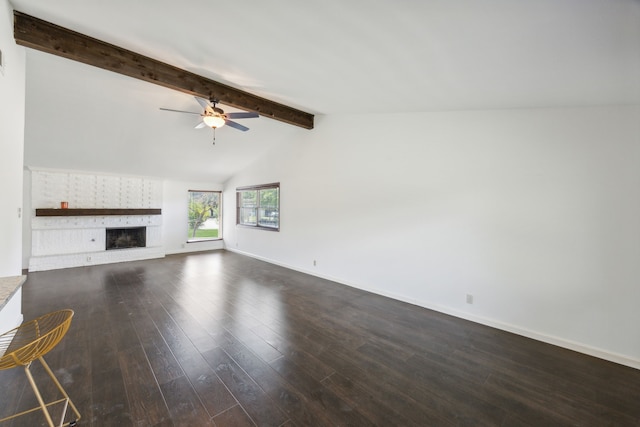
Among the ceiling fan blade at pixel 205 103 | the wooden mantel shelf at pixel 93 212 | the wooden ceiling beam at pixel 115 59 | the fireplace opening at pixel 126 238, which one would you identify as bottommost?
the fireplace opening at pixel 126 238

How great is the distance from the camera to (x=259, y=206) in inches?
273

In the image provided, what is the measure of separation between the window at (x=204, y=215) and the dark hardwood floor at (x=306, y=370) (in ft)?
14.7

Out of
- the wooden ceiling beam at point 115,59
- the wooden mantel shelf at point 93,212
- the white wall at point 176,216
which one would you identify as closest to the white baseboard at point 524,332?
the wooden ceiling beam at point 115,59

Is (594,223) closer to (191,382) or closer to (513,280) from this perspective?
(513,280)

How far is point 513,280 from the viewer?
295 centimetres

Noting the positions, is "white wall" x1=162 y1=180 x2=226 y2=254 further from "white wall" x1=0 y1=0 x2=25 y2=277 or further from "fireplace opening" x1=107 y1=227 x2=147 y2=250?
"white wall" x1=0 y1=0 x2=25 y2=277

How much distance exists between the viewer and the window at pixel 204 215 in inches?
318

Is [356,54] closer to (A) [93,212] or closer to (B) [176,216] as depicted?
(A) [93,212]

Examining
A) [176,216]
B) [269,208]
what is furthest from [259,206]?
[176,216]

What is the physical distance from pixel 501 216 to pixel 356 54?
8.16ft

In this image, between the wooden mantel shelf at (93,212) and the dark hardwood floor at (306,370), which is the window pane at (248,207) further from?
the dark hardwood floor at (306,370)

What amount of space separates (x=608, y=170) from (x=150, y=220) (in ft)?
28.4

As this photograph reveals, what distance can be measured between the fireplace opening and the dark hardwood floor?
2.93 m

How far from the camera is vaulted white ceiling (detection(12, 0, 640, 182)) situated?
1.47m
